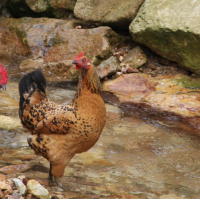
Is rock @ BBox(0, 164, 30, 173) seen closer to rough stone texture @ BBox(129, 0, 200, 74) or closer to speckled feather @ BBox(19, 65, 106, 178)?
speckled feather @ BBox(19, 65, 106, 178)

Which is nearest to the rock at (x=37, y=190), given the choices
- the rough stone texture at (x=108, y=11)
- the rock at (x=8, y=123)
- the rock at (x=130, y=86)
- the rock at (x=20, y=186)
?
the rock at (x=20, y=186)

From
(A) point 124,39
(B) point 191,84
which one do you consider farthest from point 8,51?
(B) point 191,84

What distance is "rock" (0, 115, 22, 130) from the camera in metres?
5.83

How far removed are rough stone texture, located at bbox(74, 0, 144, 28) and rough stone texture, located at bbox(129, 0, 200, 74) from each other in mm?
568

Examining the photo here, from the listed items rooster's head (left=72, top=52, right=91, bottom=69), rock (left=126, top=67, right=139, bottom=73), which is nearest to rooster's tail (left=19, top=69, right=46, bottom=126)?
rooster's head (left=72, top=52, right=91, bottom=69)

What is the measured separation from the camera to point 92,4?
31.4ft

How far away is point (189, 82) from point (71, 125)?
4.54 meters

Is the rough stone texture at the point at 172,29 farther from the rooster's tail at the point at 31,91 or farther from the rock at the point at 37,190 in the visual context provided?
the rock at the point at 37,190

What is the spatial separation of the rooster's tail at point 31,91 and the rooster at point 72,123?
5.7 inches

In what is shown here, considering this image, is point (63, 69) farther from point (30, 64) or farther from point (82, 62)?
point (82, 62)

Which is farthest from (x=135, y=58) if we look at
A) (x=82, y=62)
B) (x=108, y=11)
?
(x=82, y=62)

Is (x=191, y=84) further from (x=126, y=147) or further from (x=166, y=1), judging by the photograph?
(x=126, y=147)

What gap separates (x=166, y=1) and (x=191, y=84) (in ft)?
7.20

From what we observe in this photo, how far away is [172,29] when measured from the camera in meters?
7.72
